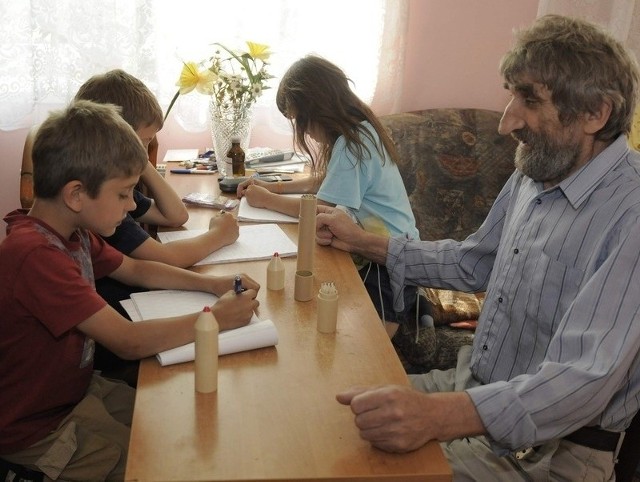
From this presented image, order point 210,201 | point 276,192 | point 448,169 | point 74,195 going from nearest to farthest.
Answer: point 74,195 → point 210,201 → point 276,192 → point 448,169

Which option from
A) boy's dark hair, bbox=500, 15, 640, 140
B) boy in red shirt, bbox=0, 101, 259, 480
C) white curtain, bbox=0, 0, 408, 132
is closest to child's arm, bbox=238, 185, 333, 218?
boy in red shirt, bbox=0, 101, 259, 480

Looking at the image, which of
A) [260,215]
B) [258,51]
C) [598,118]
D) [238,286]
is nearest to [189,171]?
[258,51]

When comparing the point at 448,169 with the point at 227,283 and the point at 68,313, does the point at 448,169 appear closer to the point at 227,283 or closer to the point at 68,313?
the point at 227,283

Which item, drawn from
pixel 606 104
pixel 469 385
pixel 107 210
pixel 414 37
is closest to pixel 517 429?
pixel 469 385

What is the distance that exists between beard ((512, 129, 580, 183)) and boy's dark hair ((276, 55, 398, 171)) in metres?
0.70

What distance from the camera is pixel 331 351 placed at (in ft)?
4.46

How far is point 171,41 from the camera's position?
3053mm

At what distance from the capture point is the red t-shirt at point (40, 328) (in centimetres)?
133

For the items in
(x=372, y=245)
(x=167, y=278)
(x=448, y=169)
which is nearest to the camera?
(x=167, y=278)

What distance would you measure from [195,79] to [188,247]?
3.01 ft

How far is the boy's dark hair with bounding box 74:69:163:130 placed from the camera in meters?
2.01

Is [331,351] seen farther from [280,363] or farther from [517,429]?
[517,429]

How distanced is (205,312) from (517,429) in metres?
0.58

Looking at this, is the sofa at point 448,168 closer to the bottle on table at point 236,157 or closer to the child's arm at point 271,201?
the bottle on table at point 236,157
